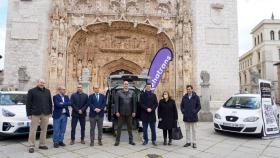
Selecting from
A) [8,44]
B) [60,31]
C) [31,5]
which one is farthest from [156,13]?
[8,44]

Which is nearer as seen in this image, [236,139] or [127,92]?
[127,92]

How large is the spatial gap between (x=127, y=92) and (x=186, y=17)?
1228cm

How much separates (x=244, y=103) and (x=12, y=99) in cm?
778

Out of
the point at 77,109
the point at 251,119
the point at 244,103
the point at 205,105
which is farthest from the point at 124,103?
the point at 205,105

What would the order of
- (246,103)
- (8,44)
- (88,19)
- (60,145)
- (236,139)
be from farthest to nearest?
(88,19)
(8,44)
(246,103)
(236,139)
(60,145)

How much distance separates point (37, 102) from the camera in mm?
5652

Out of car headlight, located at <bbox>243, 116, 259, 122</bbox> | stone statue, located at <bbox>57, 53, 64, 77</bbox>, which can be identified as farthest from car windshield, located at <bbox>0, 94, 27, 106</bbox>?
stone statue, located at <bbox>57, 53, 64, 77</bbox>

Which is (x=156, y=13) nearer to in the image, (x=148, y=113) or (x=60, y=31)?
(x=60, y=31)

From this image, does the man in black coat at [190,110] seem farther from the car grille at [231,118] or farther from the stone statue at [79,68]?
the stone statue at [79,68]

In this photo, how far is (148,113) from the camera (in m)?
6.31

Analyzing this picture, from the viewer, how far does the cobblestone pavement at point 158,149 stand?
A: 5305mm

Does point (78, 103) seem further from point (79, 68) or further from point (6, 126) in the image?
point (79, 68)

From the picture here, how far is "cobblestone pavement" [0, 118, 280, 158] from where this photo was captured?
5.30m

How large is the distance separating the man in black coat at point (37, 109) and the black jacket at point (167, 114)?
289 cm
